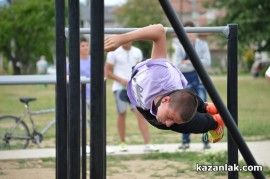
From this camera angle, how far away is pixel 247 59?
55.4m

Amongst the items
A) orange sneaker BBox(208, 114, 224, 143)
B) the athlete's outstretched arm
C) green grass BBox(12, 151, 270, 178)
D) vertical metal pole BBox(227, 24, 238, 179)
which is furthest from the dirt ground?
the athlete's outstretched arm

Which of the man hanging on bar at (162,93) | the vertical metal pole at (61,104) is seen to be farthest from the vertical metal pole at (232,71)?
the vertical metal pole at (61,104)

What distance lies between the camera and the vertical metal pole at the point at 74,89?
313 cm

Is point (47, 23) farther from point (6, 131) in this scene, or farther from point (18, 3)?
point (6, 131)

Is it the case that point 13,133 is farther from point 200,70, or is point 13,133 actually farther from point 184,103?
point 200,70

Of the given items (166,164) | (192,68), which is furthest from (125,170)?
(192,68)

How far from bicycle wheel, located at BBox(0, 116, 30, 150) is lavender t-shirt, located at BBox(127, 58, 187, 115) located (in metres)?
4.74

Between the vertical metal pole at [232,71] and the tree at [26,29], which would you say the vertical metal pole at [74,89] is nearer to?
the vertical metal pole at [232,71]

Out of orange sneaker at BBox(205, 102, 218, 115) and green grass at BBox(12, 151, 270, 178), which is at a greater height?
orange sneaker at BBox(205, 102, 218, 115)

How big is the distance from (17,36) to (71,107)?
130ft

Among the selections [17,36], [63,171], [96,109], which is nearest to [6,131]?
[63,171]

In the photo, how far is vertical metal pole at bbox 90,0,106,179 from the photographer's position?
113 inches

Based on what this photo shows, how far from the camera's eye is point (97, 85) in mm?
2906

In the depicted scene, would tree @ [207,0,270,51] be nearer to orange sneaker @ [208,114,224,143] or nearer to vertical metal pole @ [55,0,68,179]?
orange sneaker @ [208,114,224,143]
